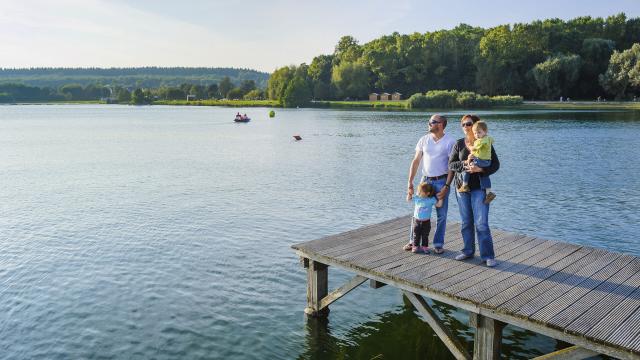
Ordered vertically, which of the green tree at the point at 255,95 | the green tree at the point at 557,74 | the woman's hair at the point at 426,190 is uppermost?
the green tree at the point at 557,74

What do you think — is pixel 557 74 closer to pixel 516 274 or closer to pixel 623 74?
pixel 623 74

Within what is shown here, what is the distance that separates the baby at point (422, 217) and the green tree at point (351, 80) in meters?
142

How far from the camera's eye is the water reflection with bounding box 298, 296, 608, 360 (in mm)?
9914

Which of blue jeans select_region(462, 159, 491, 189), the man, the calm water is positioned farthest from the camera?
the calm water

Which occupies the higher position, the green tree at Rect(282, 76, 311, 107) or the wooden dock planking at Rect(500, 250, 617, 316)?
the green tree at Rect(282, 76, 311, 107)

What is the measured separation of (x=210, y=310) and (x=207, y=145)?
139 feet

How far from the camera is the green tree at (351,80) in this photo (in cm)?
14975

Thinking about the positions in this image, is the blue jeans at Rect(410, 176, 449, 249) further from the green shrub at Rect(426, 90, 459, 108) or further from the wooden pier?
the green shrub at Rect(426, 90, 459, 108)

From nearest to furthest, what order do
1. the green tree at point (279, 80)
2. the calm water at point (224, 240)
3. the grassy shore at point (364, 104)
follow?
the calm water at point (224, 240) → the grassy shore at point (364, 104) → the green tree at point (279, 80)

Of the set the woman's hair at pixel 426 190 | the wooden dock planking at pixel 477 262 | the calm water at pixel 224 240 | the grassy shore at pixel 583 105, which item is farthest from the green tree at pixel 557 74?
the woman's hair at pixel 426 190

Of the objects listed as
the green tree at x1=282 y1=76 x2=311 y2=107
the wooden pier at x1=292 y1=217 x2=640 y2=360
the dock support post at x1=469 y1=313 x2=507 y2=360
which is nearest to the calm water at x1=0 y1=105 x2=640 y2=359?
the wooden pier at x1=292 y1=217 x2=640 y2=360

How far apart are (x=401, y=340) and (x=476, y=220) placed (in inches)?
121

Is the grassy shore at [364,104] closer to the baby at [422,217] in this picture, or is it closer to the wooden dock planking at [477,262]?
the wooden dock planking at [477,262]

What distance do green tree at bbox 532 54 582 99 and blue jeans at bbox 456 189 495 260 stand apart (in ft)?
384
